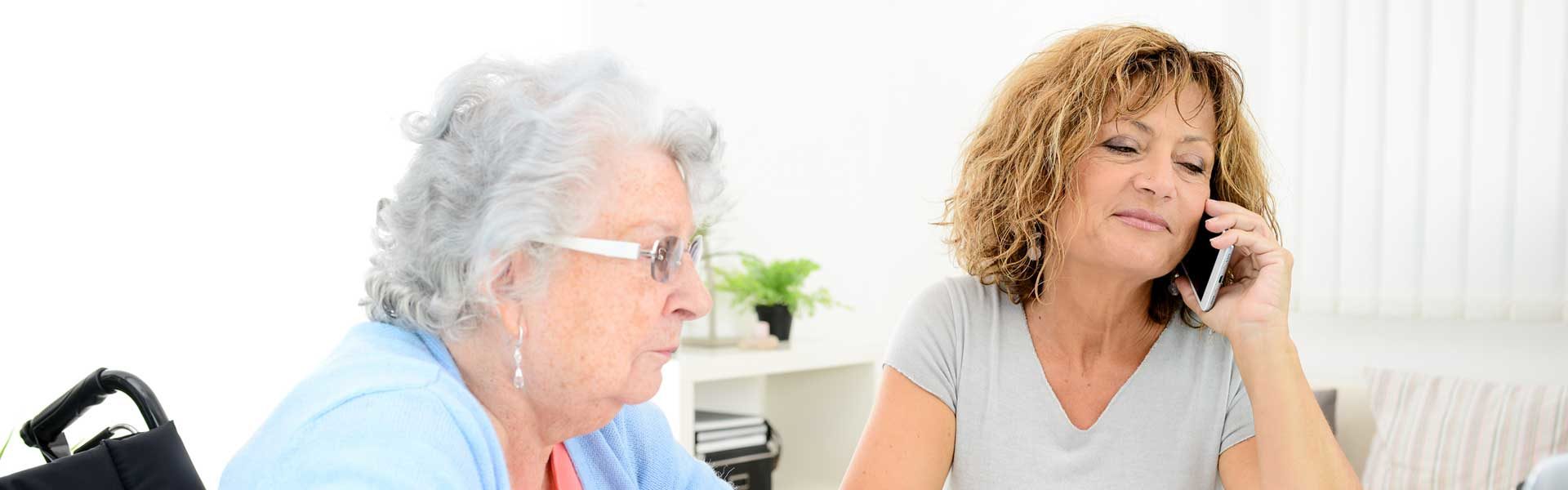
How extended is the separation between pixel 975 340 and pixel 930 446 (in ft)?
0.52

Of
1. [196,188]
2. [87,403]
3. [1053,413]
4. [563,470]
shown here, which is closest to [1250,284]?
[1053,413]

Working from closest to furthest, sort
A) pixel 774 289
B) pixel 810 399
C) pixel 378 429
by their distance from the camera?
pixel 378 429
pixel 774 289
pixel 810 399

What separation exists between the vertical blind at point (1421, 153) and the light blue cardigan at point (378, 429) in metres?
2.71

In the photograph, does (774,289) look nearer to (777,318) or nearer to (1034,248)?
(777,318)

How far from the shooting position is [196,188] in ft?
8.21

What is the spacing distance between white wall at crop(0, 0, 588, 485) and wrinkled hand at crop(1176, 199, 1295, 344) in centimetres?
176

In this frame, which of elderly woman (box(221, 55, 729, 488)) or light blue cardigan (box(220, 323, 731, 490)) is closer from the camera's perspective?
light blue cardigan (box(220, 323, 731, 490))

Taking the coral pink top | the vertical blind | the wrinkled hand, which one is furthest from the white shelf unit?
the coral pink top

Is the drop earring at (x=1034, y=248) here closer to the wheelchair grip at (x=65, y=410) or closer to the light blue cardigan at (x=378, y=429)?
the light blue cardigan at (x=378, y=429)

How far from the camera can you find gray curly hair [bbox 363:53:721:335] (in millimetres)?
906

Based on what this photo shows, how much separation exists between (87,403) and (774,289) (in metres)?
2.51

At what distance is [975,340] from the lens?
1555mm

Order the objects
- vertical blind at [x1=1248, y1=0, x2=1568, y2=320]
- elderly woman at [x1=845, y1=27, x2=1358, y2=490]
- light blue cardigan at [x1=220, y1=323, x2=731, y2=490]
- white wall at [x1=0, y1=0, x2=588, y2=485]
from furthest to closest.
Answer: vertical blind at [x1=1248, y1=0, x2=1568, y2=320], white wall at [x1=0, y1=0, x2=588, y2=485], elderly woman at [x1=845, y1=27, x2=1358, y2=490], light blue cardigan at [x1=220, y1=323, x2=731, y2=490]

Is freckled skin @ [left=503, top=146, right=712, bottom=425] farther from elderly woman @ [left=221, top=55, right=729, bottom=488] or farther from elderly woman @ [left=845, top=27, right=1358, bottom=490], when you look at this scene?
elderly woman @ [left=845, top=27, right=1358, bottom=490]
